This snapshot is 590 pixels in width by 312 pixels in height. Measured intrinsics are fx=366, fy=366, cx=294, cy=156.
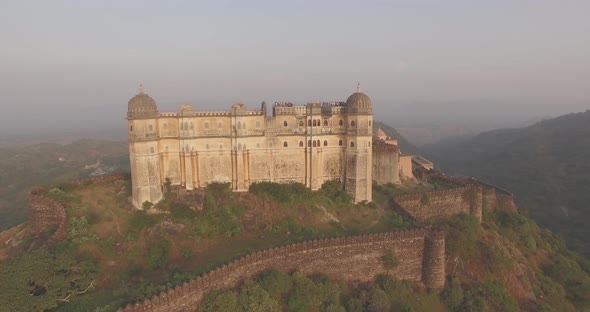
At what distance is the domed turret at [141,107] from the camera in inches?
1088

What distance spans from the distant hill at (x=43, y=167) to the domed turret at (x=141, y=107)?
1917 inches

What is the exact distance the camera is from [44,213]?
2861 cm

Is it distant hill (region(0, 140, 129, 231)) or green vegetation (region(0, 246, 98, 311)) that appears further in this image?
distant hill (region(0, 140, 129, 231))

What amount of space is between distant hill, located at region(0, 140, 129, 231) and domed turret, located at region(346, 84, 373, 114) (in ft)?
197

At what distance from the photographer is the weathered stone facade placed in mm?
29812

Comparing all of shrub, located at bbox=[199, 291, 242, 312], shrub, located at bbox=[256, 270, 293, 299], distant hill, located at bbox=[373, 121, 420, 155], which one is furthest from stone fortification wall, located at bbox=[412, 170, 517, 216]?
distant hill, located at bbox=[373, 121, 420, 155]

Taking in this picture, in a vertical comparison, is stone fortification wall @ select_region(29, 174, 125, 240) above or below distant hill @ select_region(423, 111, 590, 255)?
above

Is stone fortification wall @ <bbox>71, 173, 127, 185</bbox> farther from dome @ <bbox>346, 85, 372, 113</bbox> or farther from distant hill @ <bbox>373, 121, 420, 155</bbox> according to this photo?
distant hill @ <bbox>373, 121, 420, 155</bbox>

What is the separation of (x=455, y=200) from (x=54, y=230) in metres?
34.1

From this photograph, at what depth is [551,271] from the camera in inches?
1362

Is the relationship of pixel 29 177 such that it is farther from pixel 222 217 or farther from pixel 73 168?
pixel 222 217

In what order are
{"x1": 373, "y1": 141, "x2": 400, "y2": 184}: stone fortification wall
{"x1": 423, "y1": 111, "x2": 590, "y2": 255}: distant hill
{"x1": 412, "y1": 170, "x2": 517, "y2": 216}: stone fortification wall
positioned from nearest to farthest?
{"x1": 373, "y1": 141, "x2": 400, "y2": 184}: stone fortification wall, {"x1": 412, "y1": 170, "x2": 517, "y2": 216}: stone fortification wall, {"x1": 423, "y1": 111, "x2": 590, "y2": 255}: distant hill

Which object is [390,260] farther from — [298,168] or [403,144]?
[403,144]

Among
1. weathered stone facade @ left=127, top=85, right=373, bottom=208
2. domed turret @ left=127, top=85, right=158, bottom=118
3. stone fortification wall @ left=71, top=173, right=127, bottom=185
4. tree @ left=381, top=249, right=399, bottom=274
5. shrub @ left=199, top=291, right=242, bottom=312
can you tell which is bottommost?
tree @ left=381, top=249, right=399, bottom=274
